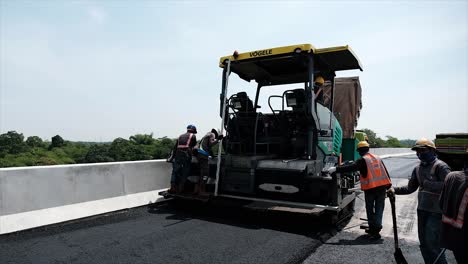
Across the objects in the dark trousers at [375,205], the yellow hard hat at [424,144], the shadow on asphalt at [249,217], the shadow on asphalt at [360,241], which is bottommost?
the shadow on asphalt at [360,241]

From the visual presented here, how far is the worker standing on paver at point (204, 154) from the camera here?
19.8 ft

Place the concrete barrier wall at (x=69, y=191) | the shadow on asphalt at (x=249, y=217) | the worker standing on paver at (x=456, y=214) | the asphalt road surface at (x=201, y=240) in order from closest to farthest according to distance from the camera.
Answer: the worker standing on paver at (x=456, y=214)
the asphalt road surface at (x=201, y=240)
the concrete barrier wall at (x=69, y=191)
the shadow on asphalt at (x=249, y=217)

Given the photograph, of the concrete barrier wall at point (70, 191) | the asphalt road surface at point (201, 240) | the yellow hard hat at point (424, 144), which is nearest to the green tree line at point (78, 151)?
the concrete barrier wall at point (70, 191)

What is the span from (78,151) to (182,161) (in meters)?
27.2

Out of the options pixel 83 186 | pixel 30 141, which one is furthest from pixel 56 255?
pixel 30 141

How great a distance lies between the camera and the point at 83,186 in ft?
17.4

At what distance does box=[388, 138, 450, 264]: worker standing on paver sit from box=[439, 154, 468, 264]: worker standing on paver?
0.70m

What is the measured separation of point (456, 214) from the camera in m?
2.37

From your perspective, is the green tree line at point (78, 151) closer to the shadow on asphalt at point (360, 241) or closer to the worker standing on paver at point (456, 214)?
the shadow on asphalt at point (360, 241)

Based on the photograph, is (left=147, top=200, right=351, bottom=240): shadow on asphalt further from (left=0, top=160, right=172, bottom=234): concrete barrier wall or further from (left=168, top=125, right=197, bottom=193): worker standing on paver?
(left=0, top=160, right=172, bottom=234): concrete barrier wall

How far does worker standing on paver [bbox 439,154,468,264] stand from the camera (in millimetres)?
2307

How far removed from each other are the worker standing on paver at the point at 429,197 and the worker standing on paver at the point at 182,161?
3903mm

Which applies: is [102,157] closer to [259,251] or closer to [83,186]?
[83,186]

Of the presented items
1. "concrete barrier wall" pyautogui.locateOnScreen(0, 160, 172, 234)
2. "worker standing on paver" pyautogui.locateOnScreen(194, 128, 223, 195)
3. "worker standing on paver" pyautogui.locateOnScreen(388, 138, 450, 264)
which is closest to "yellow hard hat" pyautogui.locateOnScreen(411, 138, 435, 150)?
"worker standing on paver" pyautogui.locateOnScreen(388, 138, 450, 264)
